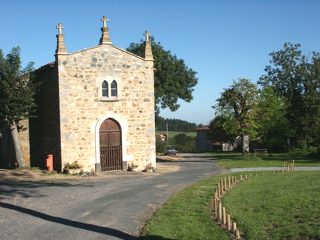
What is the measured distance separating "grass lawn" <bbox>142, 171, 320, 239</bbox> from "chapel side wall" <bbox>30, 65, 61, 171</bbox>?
8867mm

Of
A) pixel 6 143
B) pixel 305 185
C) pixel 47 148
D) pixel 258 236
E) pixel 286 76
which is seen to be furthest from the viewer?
pixel 286 76

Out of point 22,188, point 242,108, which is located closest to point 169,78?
point 242,108

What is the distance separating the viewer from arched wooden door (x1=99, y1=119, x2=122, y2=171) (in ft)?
57.0

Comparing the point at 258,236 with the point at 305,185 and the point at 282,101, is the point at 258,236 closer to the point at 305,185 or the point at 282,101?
the point at 305,185

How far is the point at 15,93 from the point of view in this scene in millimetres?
16266

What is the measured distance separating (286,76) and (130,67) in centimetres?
3265

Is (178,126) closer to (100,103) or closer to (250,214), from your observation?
(100,103)

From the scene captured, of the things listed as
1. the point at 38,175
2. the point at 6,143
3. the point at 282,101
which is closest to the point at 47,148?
the point at 38,175

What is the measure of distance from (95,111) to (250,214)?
1115cm

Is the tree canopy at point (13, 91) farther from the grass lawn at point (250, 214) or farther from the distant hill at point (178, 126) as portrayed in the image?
the distant hill at point (178, 126)

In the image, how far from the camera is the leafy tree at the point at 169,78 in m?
31.8

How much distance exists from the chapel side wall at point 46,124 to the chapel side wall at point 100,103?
0.72 meters

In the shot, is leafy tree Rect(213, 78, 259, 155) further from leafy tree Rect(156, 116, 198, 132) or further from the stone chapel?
leafy tree Rect(156, 116, 198, 132)

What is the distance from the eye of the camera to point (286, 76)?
43.5m
